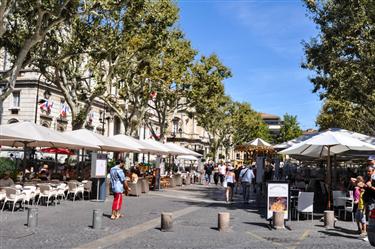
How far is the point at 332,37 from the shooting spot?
66.7ft

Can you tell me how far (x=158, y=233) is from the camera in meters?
11.2

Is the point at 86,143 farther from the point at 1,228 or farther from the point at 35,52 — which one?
the point at 1,228

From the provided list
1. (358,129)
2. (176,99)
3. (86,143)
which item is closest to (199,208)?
(86,143)

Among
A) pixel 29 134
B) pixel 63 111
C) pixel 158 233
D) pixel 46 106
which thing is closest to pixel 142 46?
pixel 29 134

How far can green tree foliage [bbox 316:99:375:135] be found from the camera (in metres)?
37.8

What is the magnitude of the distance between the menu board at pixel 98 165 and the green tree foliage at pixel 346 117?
20.0 metres

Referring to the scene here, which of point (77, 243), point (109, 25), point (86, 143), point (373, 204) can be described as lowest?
point (77, 243)

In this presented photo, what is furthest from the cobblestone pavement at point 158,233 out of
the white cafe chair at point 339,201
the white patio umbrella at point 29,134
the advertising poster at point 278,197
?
the white patio umbrella at point 29,134

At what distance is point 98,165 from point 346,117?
30582 millimetres

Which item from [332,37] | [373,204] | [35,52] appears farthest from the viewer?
[35,52]

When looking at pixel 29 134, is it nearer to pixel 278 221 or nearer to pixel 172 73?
pixel 278 221

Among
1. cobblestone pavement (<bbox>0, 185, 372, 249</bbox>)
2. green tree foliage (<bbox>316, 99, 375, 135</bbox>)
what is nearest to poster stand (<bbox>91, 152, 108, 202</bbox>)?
cobblestone pavement (<bbox>0, 185, 372, 249</bbox>)

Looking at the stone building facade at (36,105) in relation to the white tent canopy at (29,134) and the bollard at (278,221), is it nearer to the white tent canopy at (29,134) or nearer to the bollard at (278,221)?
the white tent canopy at (29,134)

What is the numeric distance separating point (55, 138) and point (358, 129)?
4227cm
